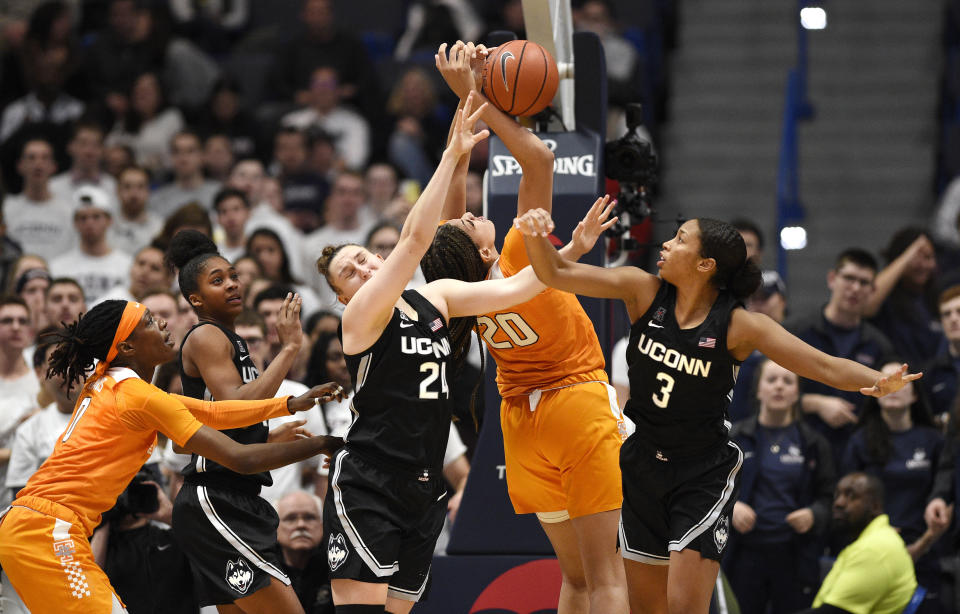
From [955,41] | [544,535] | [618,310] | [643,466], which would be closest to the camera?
[643,466]

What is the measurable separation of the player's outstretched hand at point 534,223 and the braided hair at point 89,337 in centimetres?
176

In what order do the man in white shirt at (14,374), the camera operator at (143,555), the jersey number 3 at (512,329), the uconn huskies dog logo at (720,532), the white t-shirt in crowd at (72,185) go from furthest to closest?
the white t-shirt in crowd at (72,185), the man in white shirt at (14,374), the camera operator at (143,555), the jersey number 3 at (512,329), the uconn huskies dog logo at (720,532)

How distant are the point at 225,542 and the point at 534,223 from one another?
1.94m

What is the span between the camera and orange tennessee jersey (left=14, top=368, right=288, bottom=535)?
5332 mm

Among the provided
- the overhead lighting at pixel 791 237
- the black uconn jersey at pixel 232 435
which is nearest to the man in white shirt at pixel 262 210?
the overhead lighting at pixel 791 237

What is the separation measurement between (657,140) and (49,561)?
845cm

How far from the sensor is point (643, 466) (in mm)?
5422

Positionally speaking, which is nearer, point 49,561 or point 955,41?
point 49,561

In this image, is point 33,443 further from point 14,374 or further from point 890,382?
point 890,382

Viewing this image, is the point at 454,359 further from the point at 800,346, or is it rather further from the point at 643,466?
the point at 800,346

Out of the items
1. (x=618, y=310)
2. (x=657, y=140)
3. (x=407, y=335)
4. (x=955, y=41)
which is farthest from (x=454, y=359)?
(x=955, y=41)

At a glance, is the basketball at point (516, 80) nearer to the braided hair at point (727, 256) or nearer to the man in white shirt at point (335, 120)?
the braided hair at point (727, 256)

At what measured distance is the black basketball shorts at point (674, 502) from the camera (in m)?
5.29

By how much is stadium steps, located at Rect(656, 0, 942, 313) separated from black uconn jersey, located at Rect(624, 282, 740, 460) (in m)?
6.35
